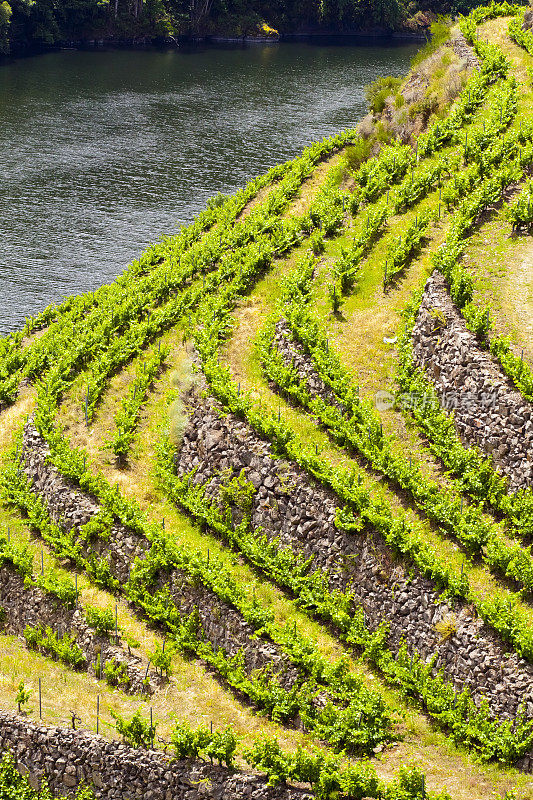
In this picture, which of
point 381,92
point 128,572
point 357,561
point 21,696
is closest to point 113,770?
point 21,696

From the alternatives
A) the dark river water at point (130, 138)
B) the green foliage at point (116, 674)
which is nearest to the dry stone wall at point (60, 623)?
the green foliage at point (116, 674)

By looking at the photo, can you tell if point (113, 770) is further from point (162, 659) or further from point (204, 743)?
point (162, 659)

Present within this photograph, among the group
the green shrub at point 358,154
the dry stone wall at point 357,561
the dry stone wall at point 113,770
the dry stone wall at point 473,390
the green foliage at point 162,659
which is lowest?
the dry stone wall at point 113,770

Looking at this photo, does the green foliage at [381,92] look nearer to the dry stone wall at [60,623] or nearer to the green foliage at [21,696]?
the dry stone wall at [60,623]

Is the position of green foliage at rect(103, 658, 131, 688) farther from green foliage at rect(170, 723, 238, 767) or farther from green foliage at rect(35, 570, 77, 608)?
green foliage at rect(170, 723, 238, 767)

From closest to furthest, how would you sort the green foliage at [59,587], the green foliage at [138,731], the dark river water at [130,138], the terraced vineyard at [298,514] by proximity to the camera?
1. the terraced vineyard at [298,514]
2. the green foliage at [138,731]
3. the green foliage at [59,587]
4. the dark river water at [130,138]

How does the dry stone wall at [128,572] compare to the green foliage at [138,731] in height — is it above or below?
above

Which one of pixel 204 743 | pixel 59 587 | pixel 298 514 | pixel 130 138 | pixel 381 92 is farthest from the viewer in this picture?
pixel 130 138
